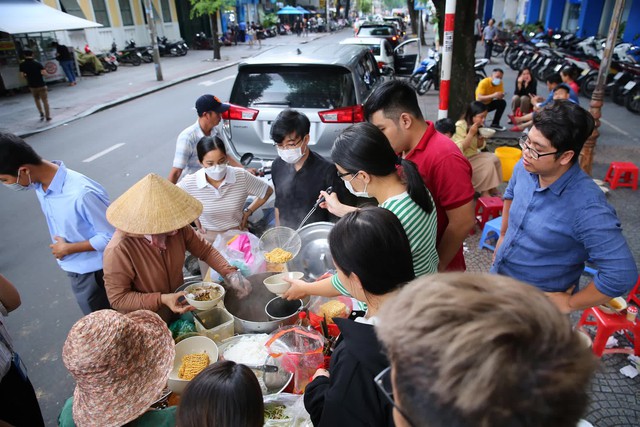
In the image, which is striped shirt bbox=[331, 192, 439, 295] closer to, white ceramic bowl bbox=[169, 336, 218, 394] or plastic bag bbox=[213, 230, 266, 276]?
white ceramic bowl bbox=[169, 336, 218, 394]

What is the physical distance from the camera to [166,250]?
92.7 inches

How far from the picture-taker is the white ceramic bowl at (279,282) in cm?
225


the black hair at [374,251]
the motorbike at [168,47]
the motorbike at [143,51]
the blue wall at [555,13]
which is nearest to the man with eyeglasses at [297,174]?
the black hair at [374,251]

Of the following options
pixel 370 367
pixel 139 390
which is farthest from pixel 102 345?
pixel 370 367

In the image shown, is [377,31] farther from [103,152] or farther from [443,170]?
[443,170]

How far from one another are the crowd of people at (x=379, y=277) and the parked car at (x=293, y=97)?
1672 mm

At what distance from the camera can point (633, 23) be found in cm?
1288

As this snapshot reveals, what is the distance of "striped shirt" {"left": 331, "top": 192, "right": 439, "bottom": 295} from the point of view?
1882 millimetres

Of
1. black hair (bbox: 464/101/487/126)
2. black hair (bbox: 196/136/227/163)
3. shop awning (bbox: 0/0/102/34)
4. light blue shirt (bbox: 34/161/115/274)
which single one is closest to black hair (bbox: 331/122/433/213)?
black hair (bbox: 196/136/227/163)

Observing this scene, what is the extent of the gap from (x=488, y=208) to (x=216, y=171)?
125 inches

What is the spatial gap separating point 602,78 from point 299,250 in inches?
220

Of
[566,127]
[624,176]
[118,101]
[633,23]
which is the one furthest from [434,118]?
[118,101]

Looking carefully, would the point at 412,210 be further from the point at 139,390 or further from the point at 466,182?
the point at 139,390

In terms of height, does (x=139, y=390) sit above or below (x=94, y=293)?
above
